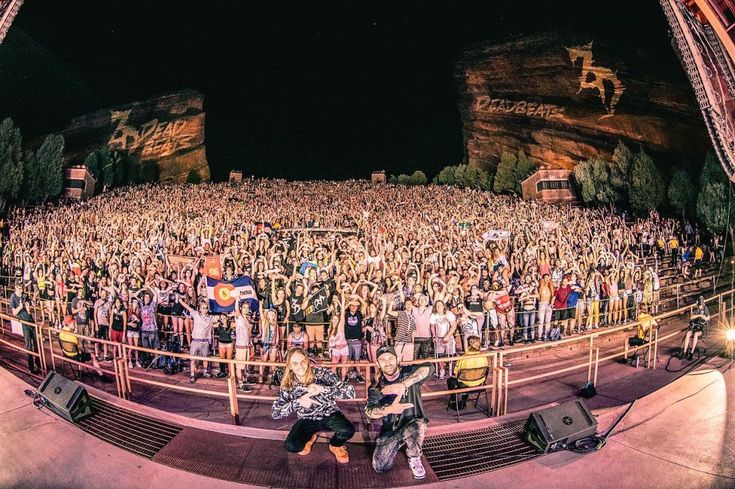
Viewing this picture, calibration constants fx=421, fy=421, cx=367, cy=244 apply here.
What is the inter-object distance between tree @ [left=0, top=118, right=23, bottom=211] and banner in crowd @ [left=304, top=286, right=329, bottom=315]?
33.1m

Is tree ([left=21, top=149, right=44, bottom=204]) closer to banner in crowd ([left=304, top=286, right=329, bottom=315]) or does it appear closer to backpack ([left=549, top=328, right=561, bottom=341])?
banner in crowd ([left=304, top=286, right=329, bottom=315])

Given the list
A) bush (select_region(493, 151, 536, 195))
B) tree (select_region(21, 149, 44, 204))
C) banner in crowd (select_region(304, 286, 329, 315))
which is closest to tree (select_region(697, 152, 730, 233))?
banner in crowd (select_region(304, 286, 329, 315))

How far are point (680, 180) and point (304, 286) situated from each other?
96.5ft

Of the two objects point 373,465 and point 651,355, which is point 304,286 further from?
point 651,355

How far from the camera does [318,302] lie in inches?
309

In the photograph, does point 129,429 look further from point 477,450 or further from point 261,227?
point 261,227

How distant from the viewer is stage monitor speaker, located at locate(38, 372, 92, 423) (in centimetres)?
575

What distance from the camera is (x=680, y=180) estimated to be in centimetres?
2738

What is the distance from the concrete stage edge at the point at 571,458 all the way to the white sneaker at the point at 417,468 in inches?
9.3

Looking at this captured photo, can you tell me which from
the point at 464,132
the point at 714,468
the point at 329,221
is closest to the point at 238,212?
the point at 329,221

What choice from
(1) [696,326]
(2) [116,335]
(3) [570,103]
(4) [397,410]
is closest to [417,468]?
(4) [397,410]

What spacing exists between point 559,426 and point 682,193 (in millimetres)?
28931

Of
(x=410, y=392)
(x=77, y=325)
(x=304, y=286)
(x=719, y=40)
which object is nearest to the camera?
(x=410, y=392)

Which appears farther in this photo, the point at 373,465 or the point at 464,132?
the point at 464,132
